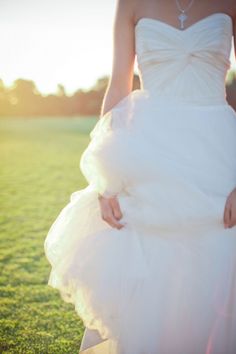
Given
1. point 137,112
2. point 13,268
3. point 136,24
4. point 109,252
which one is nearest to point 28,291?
point 13,268

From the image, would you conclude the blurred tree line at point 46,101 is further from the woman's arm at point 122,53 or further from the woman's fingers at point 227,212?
the woman's fingers at point 227,212

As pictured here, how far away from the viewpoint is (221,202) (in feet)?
6.36

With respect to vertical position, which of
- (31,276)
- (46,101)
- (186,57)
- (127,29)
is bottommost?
(46,101)

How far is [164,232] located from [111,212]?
0.29 m

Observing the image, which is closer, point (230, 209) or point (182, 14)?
point (230, 209)

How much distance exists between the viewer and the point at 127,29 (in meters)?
2.16

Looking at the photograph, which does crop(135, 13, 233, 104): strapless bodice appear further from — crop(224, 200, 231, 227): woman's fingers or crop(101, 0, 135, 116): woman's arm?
crop(224, 200, 231, 227): woman's fingers

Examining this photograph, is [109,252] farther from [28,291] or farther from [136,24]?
[28,291]

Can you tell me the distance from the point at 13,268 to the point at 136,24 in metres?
3.46

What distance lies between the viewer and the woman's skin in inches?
83.0

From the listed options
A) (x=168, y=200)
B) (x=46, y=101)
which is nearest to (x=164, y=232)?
(x=168, y=200)

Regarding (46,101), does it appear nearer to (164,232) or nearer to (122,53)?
(122,53)

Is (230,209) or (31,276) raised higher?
(230,209)

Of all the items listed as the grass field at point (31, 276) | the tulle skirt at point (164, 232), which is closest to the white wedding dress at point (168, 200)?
the tulle skirt at point (164, 232)
